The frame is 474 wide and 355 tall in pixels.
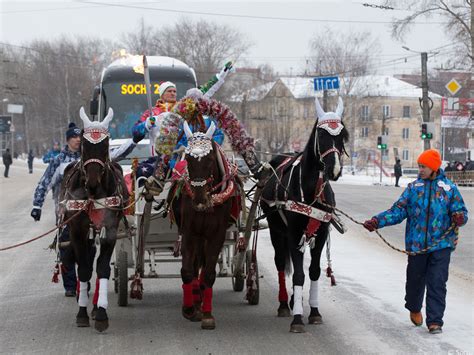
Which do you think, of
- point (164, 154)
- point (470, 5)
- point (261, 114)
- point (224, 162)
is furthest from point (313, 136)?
point (261, 114)

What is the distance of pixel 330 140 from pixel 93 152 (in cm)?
235

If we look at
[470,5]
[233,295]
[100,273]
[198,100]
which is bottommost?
[233,295]

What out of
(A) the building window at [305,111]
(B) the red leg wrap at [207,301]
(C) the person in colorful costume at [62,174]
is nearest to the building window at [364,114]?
(A) the building window at [305,111]

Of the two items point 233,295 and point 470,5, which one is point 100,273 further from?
point 470,5

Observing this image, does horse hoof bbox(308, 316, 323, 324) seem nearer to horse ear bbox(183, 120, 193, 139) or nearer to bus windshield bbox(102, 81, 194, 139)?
horse ear bbox(183, 120, 193, 139)

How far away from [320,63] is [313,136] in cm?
6350

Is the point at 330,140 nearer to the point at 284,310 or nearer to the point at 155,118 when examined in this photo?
the point at 284,310

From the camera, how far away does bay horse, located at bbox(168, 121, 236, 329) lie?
9.20 metres

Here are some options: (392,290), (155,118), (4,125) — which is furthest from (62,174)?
(4,125)

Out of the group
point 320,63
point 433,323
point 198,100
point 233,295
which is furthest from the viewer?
point 320,63

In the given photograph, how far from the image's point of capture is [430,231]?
938 cm

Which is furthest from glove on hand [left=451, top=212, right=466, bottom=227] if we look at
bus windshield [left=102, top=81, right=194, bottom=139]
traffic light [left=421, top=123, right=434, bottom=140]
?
traffic light [left=421, top=123, right=434, bottom=140]

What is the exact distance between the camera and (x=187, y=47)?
240 feet

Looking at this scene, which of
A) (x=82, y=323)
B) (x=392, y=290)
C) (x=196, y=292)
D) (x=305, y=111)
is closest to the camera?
(x=82, y=323)
